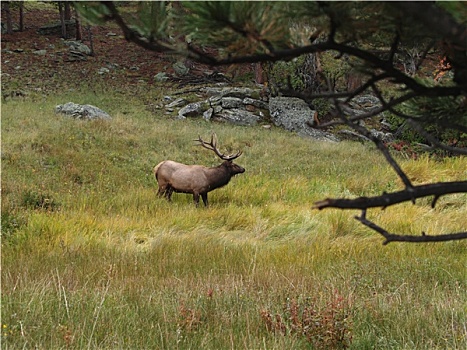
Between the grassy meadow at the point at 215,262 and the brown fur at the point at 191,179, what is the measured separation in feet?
1.15

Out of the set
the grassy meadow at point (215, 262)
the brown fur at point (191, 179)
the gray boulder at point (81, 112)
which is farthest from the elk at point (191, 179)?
the gray boulder at point (81, 112)

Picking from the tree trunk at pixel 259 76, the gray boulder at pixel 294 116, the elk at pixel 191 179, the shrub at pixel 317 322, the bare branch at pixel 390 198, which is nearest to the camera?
the bare branch at pixel 390 198

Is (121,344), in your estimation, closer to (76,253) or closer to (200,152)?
(76,253)

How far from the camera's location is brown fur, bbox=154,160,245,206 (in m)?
9.04

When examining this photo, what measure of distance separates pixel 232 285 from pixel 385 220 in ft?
12.3

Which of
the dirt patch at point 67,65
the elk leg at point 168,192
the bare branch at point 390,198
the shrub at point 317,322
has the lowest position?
the dirt patch at point 67,65

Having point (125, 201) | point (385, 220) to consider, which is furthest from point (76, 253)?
point (385, 220)

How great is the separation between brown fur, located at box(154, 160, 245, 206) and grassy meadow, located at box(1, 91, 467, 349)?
1.15 ft

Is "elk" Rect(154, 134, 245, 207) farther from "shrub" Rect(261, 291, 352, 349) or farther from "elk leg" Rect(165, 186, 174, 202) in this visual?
"shrub" Rect(261, 291, 352, 349)

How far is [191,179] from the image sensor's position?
906 centimetres

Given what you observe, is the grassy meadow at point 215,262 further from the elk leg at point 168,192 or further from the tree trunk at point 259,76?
the tree trunk at point 259,76

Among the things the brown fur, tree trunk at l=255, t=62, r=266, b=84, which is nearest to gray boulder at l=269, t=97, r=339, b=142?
tree trunk at l=255, t=62, r=266, b=84

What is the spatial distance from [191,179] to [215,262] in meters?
3.78

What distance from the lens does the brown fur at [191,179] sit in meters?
9.04
